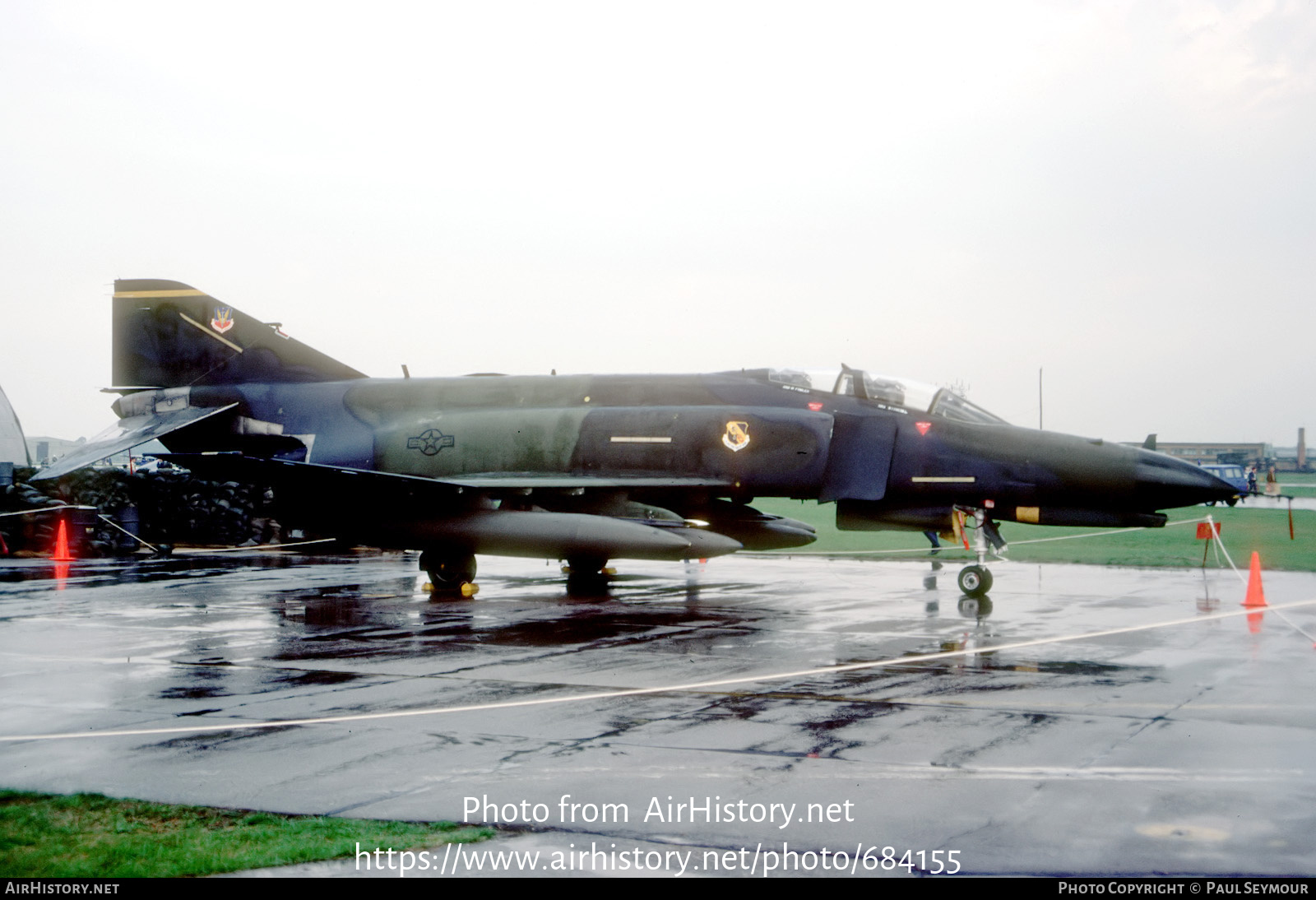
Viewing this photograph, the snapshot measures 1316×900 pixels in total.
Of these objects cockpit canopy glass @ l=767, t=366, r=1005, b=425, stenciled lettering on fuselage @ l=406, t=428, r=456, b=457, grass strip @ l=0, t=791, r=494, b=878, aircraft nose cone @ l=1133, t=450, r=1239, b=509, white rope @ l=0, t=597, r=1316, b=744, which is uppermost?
cockpit canopy glass @ l=767, t=366, r=1005, b=425

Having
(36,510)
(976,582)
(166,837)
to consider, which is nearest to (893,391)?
(976,582)

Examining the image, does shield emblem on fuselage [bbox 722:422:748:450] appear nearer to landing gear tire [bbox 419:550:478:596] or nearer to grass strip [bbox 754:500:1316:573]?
landing gear tire [bbox 419:550:478:596]

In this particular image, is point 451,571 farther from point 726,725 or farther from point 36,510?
point 36,510

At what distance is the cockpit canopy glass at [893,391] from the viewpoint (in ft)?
43.6

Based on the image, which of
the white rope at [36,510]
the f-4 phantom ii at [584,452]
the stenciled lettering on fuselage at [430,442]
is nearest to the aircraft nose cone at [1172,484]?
the f-4 phantom ii at [584,452]

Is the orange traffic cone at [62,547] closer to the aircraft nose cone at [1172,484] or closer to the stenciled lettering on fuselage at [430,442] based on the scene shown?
the stenciled lettering on fuselage at [430,442]

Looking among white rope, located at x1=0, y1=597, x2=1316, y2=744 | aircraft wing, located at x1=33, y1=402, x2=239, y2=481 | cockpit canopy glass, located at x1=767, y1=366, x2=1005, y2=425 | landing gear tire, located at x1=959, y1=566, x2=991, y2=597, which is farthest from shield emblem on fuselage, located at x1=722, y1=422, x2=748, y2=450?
aircraft wing, located at x1=33, y1=402, x2=239, y2=481

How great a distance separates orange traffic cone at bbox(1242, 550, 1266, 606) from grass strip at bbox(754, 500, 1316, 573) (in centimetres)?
316

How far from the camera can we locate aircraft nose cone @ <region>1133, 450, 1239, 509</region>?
38.4 ft

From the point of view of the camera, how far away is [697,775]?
17.8ft

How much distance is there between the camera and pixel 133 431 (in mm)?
16500

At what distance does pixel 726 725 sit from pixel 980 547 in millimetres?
6949

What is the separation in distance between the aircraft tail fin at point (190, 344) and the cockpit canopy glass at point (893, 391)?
26.5 feet
